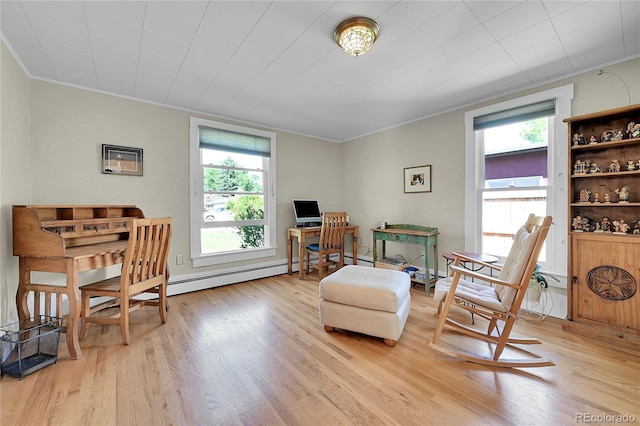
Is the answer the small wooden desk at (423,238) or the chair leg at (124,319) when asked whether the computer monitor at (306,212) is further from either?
the chair leg at (124,319)

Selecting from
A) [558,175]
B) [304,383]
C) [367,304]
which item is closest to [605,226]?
[558,175]

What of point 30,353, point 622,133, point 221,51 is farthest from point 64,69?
point 622,133

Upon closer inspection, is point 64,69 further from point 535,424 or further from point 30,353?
point 535,424

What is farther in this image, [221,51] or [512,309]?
[221,51]

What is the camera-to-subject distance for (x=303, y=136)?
14.6 ft

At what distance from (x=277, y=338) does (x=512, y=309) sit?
1749mm

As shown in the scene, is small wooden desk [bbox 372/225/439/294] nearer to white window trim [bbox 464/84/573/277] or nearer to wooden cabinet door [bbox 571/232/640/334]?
white window trim [bbox 464/84/573/277]

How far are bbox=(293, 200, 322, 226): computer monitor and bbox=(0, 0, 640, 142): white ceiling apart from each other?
170 cm

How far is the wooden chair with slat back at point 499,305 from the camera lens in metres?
1.69

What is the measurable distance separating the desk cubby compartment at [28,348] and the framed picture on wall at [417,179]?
156 inches

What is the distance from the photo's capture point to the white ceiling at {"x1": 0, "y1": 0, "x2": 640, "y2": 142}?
1633 millimetres

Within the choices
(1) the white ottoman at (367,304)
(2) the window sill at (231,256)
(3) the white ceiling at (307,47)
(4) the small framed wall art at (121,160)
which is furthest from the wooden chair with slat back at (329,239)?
(4) the small framed wall art at (121,160)

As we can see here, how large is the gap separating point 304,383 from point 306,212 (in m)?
2.90

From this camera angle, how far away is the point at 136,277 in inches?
83.2
